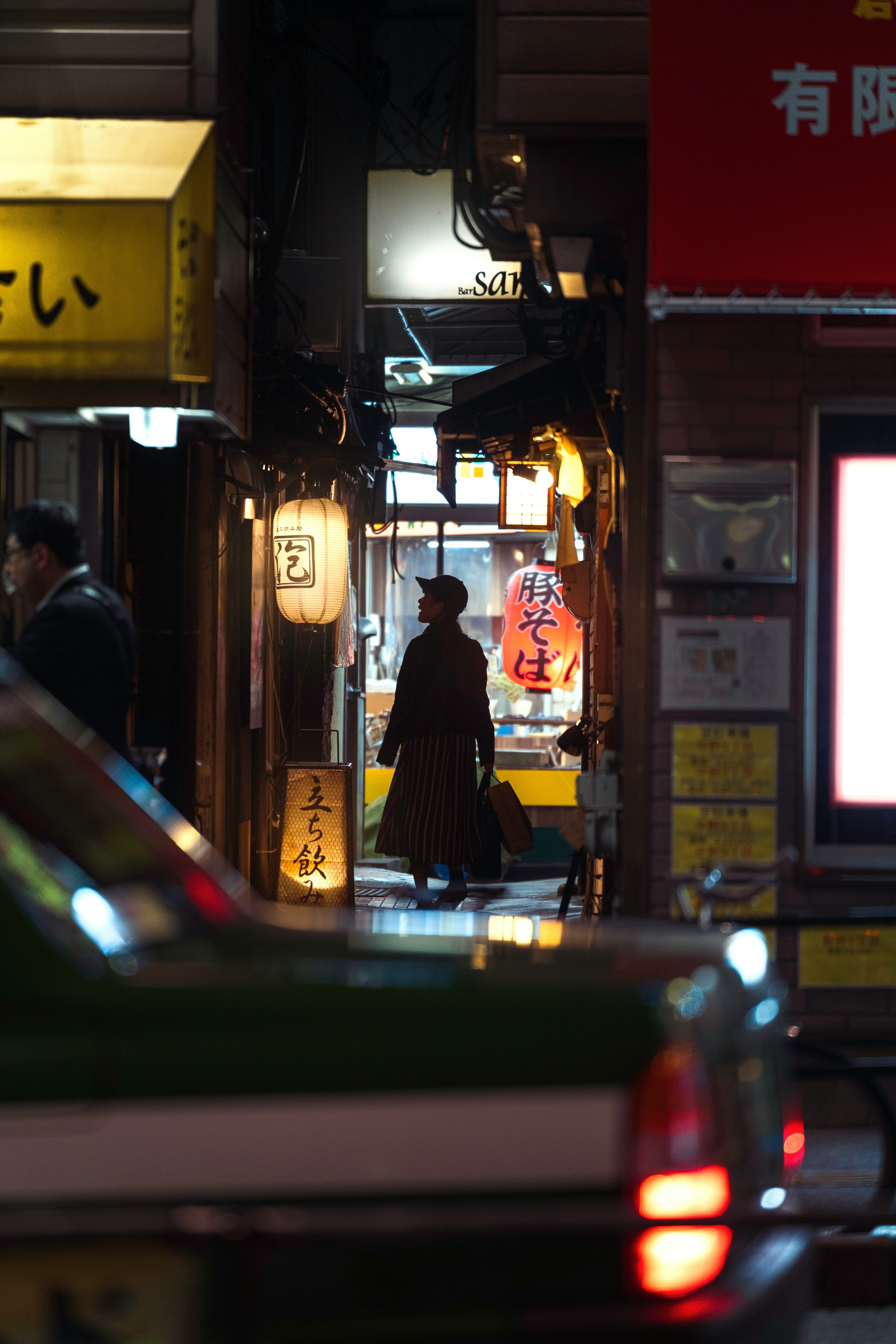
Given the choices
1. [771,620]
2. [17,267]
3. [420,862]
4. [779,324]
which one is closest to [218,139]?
[17,267]

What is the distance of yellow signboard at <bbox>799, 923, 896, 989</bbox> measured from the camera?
240 inches

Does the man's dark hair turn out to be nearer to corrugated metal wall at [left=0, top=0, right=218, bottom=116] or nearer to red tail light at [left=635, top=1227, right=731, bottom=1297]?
corrugated metal wall at [left=0, top=0, right=218, bottom=116]

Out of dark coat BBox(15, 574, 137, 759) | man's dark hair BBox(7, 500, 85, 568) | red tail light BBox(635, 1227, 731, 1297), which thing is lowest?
red tail light BBox(635, 1227, 731, 1297)

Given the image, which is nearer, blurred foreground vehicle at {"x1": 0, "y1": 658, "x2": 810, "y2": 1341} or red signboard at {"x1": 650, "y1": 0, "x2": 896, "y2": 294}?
blurred foreground vehicle at {"x1": 0, "y1": 658, "x2": 810, "y2": 1341}

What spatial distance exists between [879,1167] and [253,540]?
24.5 feet

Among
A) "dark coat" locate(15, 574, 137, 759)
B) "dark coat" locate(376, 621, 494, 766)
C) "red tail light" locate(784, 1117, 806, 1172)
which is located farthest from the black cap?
"red tail light" locate(784, 1117, 806, 1172)

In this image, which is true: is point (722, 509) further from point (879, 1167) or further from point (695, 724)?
point (879, 1167)

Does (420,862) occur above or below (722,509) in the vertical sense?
below

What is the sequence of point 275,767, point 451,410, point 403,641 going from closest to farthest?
point 451,410
point 275,767
point 403,641

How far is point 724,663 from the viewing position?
610 centimetres

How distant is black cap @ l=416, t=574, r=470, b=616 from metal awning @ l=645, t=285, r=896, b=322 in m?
5.45

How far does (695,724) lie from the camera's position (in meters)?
6.15

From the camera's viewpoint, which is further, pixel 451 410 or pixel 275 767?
pixel 275 767

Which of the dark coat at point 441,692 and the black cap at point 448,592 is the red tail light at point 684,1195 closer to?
the dark coat at point 441,692
